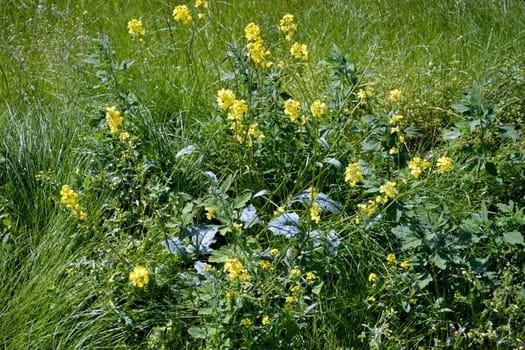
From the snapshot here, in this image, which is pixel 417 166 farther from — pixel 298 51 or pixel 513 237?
pixel 298 51

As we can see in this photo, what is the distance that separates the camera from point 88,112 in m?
3.14

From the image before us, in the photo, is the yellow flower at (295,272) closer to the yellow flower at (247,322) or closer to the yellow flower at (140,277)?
the yellow flower at (247,322)

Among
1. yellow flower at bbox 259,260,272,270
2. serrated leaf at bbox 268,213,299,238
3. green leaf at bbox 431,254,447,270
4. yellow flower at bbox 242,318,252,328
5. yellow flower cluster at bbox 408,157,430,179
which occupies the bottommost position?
green leaf at bbox 431,254,447,270

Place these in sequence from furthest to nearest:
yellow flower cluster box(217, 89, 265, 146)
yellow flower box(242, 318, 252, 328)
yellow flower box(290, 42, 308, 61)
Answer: yellow flower box(290, 42, 308, 61) < yellow flower cluster box(217, 89, 265, 146) < yellow flower box(242, 318, 252, 328)

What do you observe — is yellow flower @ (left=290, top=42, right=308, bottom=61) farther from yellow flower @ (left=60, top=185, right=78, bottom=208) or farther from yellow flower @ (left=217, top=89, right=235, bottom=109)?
yellow flower @ (left=60, top=185, right=78, bottom=208)

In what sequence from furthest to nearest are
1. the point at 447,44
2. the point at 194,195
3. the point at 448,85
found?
the point at 447,44 → the point at 448,85 → the point at 194,195

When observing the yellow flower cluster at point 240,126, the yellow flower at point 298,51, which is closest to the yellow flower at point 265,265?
the yellow flower cluster at point 240,126

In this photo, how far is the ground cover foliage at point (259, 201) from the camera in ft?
7.63

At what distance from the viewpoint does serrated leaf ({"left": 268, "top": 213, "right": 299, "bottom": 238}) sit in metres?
2.38

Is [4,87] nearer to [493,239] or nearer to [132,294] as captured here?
[132,294]

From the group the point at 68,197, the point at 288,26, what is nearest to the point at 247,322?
the point at 68,197

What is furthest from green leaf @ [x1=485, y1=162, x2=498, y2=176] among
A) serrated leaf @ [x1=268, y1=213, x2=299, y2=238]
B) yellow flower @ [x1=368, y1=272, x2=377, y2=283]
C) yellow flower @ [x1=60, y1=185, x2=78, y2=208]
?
yellow flower @ [x1=60, y1=185, x2=78, y2=208]

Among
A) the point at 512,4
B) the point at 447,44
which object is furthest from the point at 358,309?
the point at 512,4

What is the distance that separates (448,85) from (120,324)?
2.17 m
